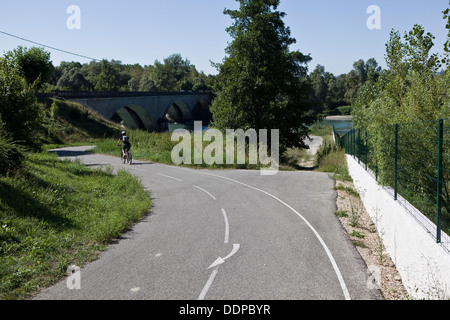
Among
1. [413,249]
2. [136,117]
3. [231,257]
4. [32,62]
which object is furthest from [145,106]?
[413,249]

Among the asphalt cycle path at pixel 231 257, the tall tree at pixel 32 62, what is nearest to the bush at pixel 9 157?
the asphalt cycle path at pixel 231 257

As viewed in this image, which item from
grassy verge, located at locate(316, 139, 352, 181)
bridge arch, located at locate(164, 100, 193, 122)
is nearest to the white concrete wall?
grassy verge, located at locate(316, 139, 352, 181)

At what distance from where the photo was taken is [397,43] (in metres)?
19.4

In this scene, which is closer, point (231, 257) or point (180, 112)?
point (231, 257)

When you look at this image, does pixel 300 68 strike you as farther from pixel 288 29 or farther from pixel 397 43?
pixel 397 43

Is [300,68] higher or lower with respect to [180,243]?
higher

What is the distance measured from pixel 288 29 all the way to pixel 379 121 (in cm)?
2439

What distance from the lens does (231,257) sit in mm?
8375

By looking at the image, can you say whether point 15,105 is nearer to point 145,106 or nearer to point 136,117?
point 145,106

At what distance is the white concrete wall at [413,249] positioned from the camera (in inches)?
215

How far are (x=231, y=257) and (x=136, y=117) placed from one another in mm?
70142
